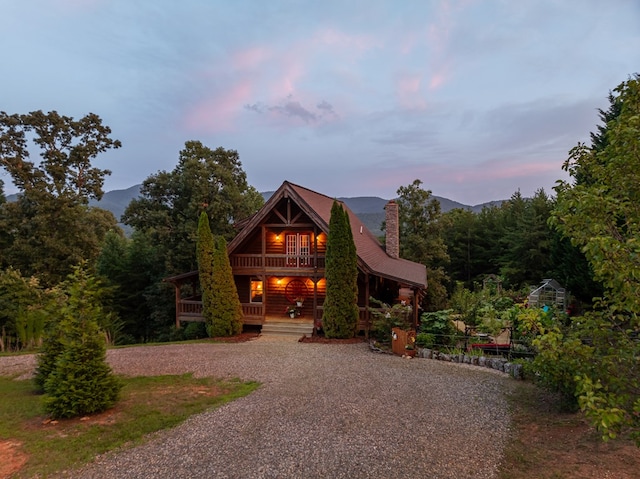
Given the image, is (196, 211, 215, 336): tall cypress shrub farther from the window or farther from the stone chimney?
the stone chimney

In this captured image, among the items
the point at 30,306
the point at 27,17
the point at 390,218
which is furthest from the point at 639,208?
the point at 27,17

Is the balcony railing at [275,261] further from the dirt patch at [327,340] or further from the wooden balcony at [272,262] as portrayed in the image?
the dirt patch at [327,340]

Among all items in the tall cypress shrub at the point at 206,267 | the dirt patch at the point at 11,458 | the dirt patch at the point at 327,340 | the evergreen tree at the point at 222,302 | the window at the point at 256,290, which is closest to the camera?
the dirt patch at the point at 11,458

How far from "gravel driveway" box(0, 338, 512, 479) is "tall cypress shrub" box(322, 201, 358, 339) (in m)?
3.30

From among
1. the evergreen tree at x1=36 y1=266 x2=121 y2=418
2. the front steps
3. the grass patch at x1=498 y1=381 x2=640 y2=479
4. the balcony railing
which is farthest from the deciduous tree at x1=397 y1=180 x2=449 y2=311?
the evergreen tree at x1=36 y1=266 x2=121 y2=418

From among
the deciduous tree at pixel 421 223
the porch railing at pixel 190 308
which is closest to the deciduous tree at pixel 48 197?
the porch railing at pixel 190 308

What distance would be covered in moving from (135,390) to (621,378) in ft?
31.8

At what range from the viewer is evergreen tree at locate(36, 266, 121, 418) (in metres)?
7.10

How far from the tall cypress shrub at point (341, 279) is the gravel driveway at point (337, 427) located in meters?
3.30

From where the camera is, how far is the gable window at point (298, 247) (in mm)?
17297

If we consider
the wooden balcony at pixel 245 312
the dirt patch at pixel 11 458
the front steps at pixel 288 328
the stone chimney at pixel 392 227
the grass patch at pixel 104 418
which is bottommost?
the dirt patch at pixel 11 458

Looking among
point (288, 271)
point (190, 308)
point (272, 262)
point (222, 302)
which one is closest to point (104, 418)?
point (222, 302)

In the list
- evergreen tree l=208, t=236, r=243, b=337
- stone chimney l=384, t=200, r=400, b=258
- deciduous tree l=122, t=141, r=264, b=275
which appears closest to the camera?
evergreen tree l=208, t=236, r=243, b=337

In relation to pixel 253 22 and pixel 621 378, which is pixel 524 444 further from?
pixel 253 22
